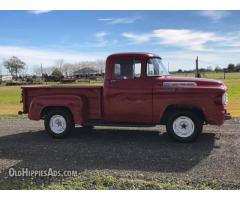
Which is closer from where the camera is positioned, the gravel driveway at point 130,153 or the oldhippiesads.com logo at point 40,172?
the oldhippiesads.com logo at point 40,172

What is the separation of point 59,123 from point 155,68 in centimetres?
276

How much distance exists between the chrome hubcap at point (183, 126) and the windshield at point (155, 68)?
1.22 m

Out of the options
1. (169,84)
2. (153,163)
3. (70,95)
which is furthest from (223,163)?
(70,95)

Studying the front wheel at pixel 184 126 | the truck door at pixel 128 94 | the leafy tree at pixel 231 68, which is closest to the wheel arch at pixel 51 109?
the truck door at pixel 128 94

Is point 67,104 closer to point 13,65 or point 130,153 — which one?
point 130,153

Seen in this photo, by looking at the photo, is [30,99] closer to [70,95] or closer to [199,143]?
[70,95]

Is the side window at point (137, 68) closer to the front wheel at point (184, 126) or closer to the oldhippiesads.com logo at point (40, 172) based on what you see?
the front wheel at point (184, 126)

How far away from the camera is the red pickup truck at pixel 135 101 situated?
350 inches

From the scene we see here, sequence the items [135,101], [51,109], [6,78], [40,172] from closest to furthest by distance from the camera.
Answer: [40,172] → [135,101] → [51,109] → [6,78]

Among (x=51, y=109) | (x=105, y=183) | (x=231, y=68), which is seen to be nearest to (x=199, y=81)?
(x=51, y=109)

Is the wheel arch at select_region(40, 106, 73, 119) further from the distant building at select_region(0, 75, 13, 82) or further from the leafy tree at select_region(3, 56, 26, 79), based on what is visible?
the leafy tree at select_region(3, 56, 26, 79)

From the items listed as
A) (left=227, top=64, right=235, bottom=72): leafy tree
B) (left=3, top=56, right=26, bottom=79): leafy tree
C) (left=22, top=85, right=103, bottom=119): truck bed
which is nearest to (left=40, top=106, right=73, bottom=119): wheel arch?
(left=22, top=85, right=103, bottom=119): truck bed

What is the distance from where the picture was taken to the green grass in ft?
19.6

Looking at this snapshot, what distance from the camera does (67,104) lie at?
9.77 m
